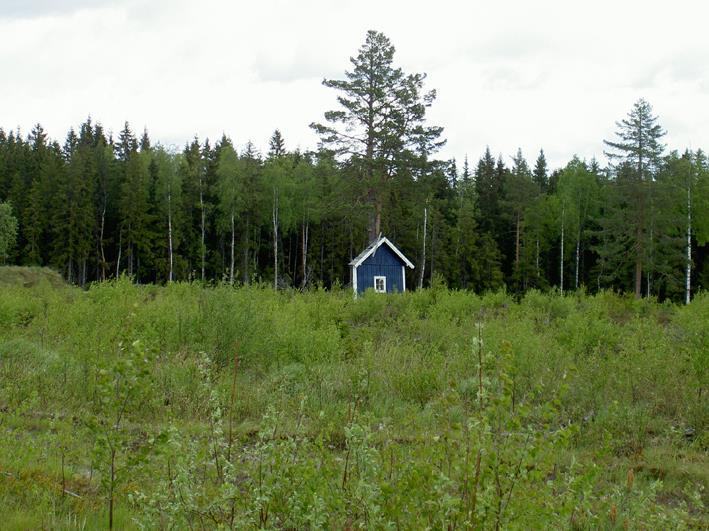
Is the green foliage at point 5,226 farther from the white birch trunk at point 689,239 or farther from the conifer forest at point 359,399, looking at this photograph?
the white birch trunk at point 689,239

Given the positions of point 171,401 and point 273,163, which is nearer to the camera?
point 171,401

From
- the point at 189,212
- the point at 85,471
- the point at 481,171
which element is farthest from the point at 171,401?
the point at 481,171

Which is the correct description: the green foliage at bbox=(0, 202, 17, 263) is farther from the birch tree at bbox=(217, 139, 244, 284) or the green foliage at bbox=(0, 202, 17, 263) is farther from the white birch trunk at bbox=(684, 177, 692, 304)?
the white birch trunk at bbox=(684, 177, 692, 304)

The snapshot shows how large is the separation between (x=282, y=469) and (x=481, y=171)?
61153mm

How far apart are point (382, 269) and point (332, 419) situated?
2227 cm

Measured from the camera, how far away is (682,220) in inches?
1479

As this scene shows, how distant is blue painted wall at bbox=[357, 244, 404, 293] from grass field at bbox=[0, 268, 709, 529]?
12942mm

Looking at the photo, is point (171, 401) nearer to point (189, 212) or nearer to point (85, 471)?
point (85, 471)

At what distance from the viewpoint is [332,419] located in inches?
218

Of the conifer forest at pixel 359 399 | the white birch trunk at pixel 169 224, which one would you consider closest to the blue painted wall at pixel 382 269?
the conifer forest at pixel 359 399

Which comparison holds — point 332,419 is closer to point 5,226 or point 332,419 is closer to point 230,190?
point 5,226

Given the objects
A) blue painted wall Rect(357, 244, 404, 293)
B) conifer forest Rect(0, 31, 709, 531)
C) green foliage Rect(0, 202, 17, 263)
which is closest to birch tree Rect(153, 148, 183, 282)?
green foliage Rect(0, 202, 17, 263)

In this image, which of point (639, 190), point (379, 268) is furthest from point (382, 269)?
point (639, 190)

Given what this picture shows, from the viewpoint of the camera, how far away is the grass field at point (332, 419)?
2408mm
